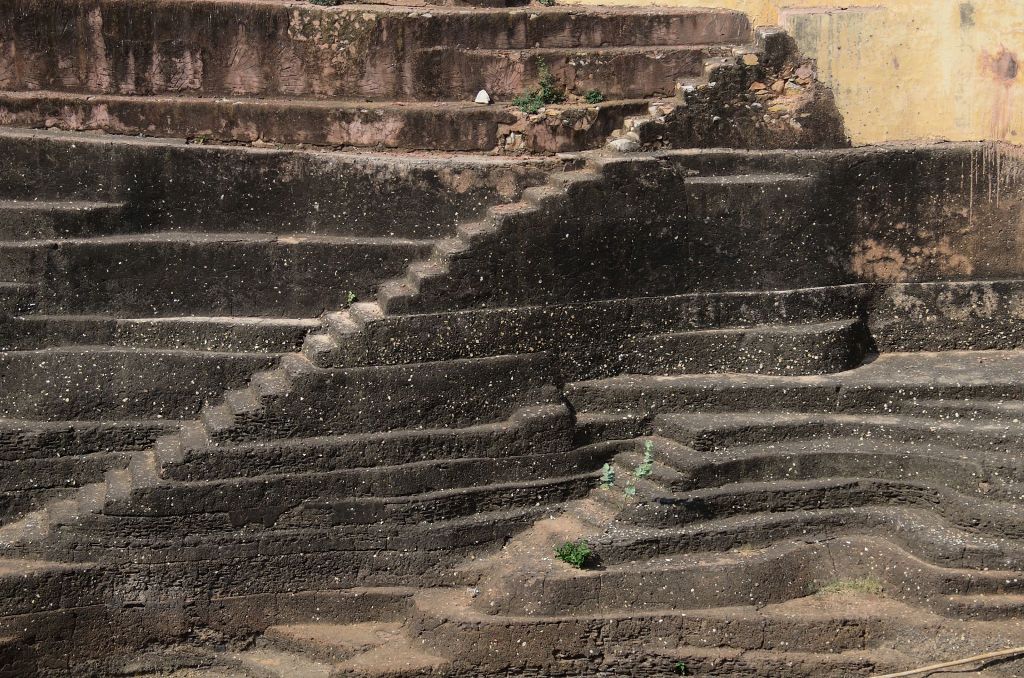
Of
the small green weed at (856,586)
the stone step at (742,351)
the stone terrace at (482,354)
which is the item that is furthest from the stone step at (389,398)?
the small green weed at (856,586)

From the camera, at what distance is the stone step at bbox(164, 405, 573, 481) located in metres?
9.55

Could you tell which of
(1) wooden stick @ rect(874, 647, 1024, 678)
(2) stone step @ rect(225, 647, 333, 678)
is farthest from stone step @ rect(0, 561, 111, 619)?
(1) wooden stick @ rect(874, 647, 1024, 678)

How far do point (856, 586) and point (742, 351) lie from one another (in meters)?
1.89

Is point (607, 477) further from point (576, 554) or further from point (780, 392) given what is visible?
point (780, 392)

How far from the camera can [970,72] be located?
11047 millimetres

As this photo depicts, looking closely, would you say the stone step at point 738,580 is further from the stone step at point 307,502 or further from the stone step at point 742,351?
the stone step at point 742,351

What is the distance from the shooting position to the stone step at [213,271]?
10.0 m

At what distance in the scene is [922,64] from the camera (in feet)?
36.2

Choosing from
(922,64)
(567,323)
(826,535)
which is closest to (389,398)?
(567,323)

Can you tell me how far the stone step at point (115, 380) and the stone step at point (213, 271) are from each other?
360 mm

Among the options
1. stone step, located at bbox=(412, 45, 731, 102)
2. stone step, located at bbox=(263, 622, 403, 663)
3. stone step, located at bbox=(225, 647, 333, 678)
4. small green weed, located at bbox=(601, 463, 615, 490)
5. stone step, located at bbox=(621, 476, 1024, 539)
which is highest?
stone step, located at bbox=(412, 45, 731, 102)

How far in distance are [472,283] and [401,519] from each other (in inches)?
66.0

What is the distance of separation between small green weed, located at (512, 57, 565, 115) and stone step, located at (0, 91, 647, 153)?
0.10 meters

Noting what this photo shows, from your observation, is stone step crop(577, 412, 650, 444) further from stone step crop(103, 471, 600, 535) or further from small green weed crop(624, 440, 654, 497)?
stone step crop(103, 471, 600, 535)
